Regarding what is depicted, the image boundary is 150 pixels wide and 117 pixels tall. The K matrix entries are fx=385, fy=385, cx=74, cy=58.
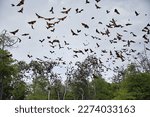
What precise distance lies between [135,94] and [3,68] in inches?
765

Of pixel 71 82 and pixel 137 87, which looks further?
pixel 71 82

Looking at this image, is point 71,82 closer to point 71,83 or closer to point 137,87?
point 71,83

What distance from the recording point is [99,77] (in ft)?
231

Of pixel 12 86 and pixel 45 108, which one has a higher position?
pixel 12 86

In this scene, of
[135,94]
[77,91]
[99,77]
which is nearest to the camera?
[135,94]

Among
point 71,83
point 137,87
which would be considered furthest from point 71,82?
point 137,87

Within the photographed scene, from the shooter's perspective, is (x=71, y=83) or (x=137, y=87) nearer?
(x=137, y=87)

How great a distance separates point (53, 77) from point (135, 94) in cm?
2032

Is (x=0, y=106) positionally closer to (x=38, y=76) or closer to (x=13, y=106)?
(x=13, y=106)

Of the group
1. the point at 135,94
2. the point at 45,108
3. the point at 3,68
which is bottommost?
the point at 45,108

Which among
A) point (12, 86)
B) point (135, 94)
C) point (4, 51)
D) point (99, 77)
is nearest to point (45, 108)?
point (135, 94)

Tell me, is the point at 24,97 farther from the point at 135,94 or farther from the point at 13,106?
the point at 13,106

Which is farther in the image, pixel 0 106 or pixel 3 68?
pixel 3 68

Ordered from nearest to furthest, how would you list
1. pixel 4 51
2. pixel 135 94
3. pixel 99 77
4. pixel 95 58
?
pixel 135 94 < pixel 4 51 < pixel 95 58 < pixel 99 77
